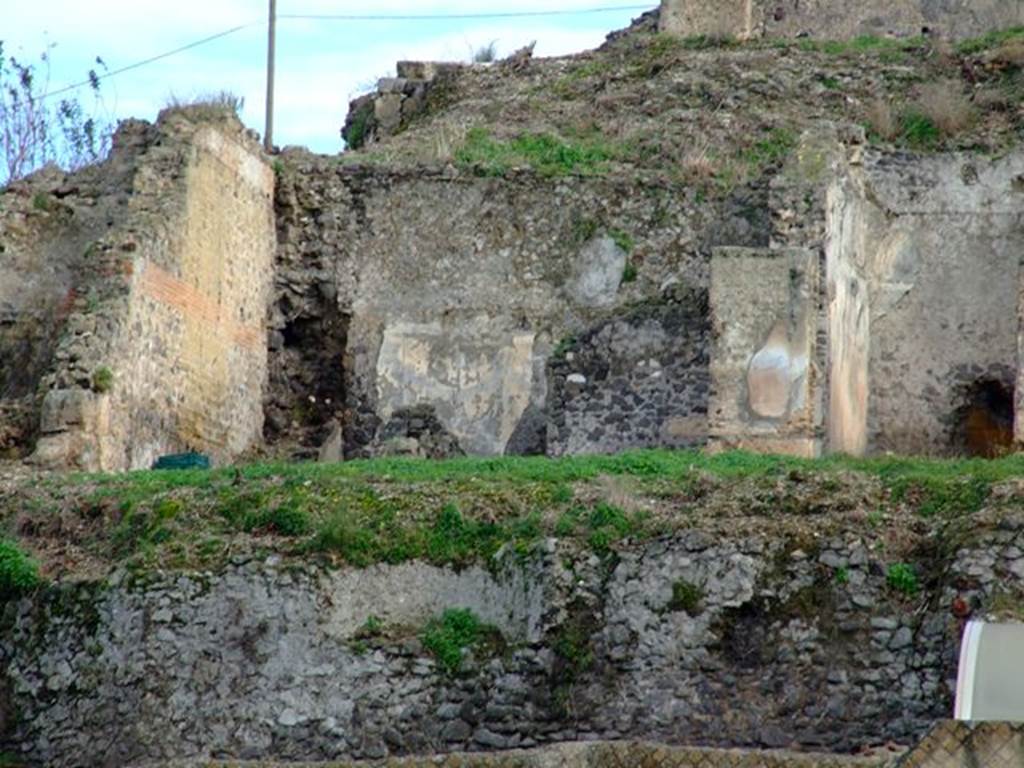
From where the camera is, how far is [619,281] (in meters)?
34.7

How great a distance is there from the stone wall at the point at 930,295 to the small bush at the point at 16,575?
996 centimetres

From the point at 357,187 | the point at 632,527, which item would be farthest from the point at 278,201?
the point at 632,527

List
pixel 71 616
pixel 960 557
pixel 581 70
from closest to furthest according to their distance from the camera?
1. pixel 960 557
2. pixel 71 616
3. pixel 581 70

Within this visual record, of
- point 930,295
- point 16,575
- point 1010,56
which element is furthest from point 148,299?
point 1010,56

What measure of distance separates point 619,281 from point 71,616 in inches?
412

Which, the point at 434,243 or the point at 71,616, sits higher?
the point at 434,243

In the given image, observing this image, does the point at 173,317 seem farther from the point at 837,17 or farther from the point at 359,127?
the point at 837,17

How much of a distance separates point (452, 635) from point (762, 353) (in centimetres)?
638

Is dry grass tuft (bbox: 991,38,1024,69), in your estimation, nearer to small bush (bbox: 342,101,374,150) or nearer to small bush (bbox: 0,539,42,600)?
small bush (bbox: 342,101,374,150)

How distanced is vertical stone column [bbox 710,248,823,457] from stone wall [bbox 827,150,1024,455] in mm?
2954

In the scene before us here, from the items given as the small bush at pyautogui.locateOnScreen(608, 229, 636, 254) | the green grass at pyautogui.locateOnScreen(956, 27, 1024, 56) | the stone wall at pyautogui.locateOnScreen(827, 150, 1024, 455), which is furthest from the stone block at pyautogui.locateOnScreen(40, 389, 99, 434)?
the green grass at pyautogui.locateOnScreen(956, 27, 1024, 56)

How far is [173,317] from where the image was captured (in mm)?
32406

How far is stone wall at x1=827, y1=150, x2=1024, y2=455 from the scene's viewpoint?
33844mm

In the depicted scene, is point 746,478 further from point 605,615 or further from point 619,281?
point 619,281
